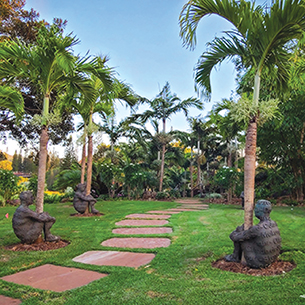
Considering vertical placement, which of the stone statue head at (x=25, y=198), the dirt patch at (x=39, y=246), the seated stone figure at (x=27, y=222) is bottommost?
the dirt patch at (x=39, y=246)

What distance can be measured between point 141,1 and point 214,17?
16.7 feet

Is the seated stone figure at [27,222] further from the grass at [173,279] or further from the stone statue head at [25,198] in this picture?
the grass at [173,279]

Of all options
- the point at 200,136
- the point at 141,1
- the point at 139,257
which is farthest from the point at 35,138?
the point at 139,257

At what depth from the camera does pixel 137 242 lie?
518cm

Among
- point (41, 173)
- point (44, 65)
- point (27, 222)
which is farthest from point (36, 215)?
point (44, 65)

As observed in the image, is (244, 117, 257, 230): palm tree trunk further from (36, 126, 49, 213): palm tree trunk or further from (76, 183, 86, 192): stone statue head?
(76, 183, 86, 192): stone statue head

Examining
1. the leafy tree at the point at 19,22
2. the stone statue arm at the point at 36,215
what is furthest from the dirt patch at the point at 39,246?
the leafy tree at the point at 19,22

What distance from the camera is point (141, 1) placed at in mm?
8281

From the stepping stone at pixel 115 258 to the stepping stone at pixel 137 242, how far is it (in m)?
0.49

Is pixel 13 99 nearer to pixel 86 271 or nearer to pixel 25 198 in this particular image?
pixel 25 198

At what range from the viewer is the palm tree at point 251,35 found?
3531 mm

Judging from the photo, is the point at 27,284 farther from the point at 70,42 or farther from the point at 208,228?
the point at 208,228

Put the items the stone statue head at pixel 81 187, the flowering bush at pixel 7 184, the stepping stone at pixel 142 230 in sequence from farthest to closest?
the flowering bush at pixel 7 184
the stone statue head at pixel 81 187
the stepping stone at pixel 142 230

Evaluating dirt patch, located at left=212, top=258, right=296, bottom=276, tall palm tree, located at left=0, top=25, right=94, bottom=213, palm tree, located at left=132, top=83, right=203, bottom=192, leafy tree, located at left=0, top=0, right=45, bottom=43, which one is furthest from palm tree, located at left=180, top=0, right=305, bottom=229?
palm tree, located at left=132, top=83, right=203, bottom=192
